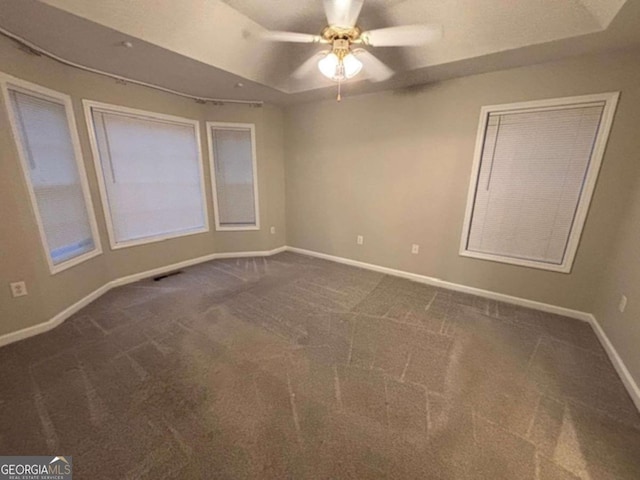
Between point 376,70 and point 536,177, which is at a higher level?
point 376,70

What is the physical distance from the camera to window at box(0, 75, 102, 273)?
2.10 meters

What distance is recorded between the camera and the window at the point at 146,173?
287cm

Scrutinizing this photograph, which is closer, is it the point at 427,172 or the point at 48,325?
the point at 48,325

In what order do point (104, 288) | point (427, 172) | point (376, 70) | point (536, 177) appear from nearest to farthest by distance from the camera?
point (536, 177) < point (376, 70) < point (104, 288) < point (427, 172)

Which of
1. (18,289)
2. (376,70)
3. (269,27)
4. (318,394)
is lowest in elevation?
(318,394)

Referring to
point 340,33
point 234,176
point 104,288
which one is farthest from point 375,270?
point 104,288

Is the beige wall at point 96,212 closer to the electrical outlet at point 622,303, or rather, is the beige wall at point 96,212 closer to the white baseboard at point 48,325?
the white baseboard at point 48,325

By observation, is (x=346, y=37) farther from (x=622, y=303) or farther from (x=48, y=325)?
(x=48, y=325)

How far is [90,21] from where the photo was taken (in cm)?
172

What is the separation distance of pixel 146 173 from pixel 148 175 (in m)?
0.03

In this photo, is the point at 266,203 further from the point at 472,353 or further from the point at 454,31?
the point at 472,353

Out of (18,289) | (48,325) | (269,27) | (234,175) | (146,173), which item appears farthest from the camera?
(234,175)

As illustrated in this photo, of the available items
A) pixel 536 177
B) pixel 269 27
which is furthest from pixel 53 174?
pixel 536 177

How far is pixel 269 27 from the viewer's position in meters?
2.37
